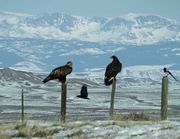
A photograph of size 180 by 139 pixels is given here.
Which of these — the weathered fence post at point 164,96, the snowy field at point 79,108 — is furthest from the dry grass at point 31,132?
the snowy field at point 79,108

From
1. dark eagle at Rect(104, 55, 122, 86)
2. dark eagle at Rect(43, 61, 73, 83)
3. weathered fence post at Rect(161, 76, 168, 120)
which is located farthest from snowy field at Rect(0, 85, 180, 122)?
weathered fence post at Rect(161, 76, 168, 120)

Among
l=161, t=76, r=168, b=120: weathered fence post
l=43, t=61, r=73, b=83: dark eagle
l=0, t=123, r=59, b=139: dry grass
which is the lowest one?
l=0, t=123, r=59, b=139: dry grass

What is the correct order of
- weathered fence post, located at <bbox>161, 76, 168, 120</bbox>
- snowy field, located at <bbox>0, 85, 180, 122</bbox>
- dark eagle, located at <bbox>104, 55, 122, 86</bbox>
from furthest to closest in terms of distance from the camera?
snowy field, located at <bbox>0, 85, 180, 122</bbox>
dark eagle, located at <bbox>104, 55, 122, 86</bbox>
weathered fence post, located at <bbox>161, 76, 168, 120</bbox>

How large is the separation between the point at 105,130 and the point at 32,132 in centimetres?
188

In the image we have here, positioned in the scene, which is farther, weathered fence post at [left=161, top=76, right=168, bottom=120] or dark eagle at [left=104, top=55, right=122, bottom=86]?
dark eagle at [left=104, top=55, right=122, bottom=86]

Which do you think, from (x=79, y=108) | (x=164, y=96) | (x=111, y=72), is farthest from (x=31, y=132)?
(x=79, y=108)

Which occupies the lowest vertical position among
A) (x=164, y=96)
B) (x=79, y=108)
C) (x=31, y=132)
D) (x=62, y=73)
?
(x=79, y=108)

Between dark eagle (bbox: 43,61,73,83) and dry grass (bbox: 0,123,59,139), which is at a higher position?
dark eagle (bbox: 43,61,73,83)

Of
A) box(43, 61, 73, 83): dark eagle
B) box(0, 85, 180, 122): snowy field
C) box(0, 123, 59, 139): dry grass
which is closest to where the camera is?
box(0, 123, 59, 139): dry grass

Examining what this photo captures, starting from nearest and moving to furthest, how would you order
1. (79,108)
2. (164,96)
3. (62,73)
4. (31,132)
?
(31,132) < (164,96) < (62,73) < (79,108)

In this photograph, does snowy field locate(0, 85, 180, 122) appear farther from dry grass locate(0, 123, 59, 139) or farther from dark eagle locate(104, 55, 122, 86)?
dry grass locate(0, 123, 59, 139)

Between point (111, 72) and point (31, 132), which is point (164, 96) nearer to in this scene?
point (111, 72)

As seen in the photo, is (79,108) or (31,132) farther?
(79,108)

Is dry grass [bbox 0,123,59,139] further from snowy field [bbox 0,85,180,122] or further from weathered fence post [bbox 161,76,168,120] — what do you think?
snowy field [bbox 0,85,180,122]
